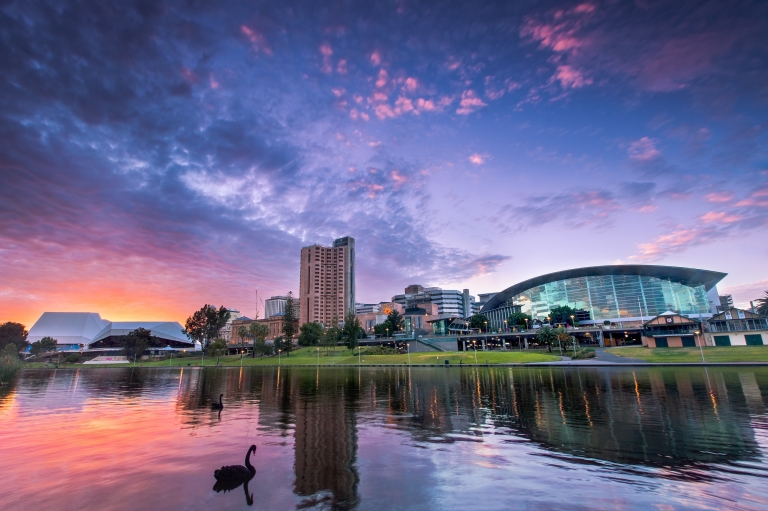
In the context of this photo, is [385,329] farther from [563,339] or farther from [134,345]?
[134,345]

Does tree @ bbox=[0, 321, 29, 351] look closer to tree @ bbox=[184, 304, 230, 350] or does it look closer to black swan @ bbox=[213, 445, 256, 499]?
tree @ bbox=[184, 304, 230, 350]

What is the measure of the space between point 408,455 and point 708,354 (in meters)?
92.1

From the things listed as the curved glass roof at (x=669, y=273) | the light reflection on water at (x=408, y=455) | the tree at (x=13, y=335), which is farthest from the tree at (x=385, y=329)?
the tree at (x=13, y=335)

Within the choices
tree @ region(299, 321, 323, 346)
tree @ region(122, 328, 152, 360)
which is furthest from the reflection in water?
tree @ region(122, 328, 152, 360)

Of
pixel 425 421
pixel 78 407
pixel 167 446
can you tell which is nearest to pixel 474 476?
pixel 425 421

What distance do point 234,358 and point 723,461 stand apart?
538 ft

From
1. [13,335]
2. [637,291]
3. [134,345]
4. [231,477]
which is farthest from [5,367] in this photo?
[637,291]

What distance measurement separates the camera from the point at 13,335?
156m

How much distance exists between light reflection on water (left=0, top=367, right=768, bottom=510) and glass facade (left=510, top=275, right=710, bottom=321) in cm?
17092

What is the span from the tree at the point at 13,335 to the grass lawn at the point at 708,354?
21248cm

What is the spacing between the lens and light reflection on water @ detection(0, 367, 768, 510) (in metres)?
11.3

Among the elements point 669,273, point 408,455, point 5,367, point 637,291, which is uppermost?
point 669,273

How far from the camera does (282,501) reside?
36.9 ft

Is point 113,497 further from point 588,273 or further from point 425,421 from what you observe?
point 588,273
